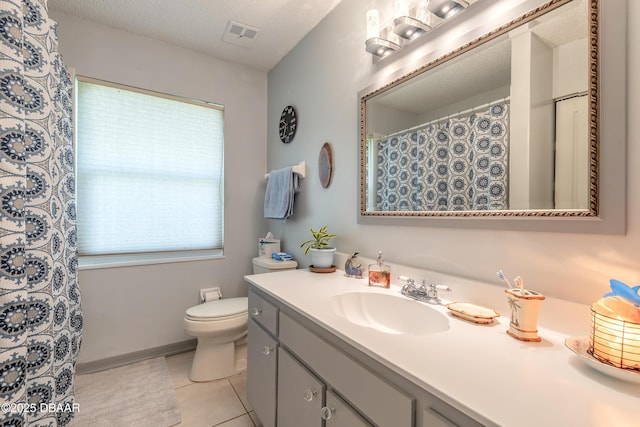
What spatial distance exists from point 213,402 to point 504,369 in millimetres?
1681

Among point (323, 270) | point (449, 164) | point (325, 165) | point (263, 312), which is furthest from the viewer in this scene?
point (325, 165)

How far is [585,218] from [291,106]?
194 cm

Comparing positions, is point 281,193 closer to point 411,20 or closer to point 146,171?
point 146,171

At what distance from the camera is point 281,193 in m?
2.12

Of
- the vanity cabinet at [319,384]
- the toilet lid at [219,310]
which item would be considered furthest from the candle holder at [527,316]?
the toilet lid at [219,310]

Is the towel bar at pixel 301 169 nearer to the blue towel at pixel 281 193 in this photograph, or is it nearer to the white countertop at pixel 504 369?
the blue towel at pixel 281 193

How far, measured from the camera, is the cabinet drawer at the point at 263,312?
46.3 inches

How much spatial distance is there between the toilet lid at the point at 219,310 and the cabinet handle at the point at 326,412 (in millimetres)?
1154

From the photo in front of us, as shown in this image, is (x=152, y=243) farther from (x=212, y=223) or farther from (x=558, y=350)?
(x=558, y=350)

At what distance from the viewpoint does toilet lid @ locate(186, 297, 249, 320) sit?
5.90 ft

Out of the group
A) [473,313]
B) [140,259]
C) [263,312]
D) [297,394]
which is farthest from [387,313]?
[140,259]

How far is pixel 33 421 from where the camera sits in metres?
1.01

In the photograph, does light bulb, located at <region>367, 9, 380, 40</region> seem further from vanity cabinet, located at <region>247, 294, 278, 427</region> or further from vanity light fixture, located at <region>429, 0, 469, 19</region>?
vanity cabinet, located at <region>247, 294, 278, 427</region>

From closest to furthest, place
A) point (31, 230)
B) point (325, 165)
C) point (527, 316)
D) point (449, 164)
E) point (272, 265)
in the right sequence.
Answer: point (527, 316)
point (31, 230)
point (449, 164)
point (325, 165)
point (272, 265)
